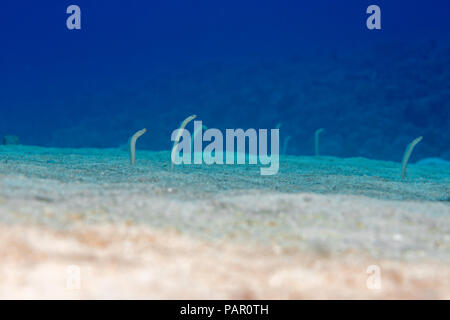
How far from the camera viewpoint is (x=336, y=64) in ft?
118

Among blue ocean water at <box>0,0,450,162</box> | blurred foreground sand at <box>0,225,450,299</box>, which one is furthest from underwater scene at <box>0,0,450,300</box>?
blue ocean water at <box>0,0,450,162</box>

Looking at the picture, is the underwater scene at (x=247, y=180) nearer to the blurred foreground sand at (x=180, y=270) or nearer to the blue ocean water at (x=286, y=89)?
the blurred foreground sand at (x=180, y=270)

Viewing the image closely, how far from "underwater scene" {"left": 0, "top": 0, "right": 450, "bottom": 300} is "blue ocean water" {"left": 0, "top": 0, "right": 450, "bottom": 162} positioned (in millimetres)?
166

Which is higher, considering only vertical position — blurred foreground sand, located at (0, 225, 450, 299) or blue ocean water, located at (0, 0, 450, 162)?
blue ocean water, located at (0, 0, 450, 162)

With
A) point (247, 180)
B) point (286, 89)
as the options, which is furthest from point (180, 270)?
point (286, 89)

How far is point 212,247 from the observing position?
228 centimetres

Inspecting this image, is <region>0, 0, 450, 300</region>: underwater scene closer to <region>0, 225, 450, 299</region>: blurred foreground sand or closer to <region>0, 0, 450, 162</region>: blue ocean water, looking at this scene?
<region>0, 225, 450, 299</region>: blurred foreground sand

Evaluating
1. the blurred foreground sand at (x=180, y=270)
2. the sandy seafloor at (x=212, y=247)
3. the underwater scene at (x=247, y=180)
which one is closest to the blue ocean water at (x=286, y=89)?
the underwater scene at (x=247, y=180)

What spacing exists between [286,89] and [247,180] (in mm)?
28598

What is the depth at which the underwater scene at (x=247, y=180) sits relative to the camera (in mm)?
2023

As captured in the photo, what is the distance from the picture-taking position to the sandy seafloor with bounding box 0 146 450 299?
6.30 ft

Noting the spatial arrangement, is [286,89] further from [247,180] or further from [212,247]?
[212,247]

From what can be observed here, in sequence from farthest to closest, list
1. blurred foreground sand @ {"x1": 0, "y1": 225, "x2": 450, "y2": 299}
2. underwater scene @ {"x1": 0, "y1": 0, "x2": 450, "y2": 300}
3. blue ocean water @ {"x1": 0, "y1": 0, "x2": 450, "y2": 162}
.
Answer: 1. blue ocean water @ {"x1": 0, "y1": 0, "x2": 450, "y2": 162}
2. underwater scene @ {"x1": 0, "y1": 0, "x2": 450, "y2": 300}
3. blurred foreground sand @ {"x1": 0, "y1": 225, "x2": 450, "y2": 299}
